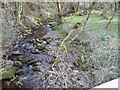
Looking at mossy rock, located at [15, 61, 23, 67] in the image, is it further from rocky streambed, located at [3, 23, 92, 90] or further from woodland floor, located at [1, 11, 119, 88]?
woodland floor, located at [1, 11, 119, 88]

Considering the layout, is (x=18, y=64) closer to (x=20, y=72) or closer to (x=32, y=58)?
(x=20, y=72)

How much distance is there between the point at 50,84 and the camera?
430 centimetres

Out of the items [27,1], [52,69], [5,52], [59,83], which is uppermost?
[27,1]

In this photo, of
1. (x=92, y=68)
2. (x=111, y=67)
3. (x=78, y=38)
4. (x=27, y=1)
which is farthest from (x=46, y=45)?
(x=27, y=1)

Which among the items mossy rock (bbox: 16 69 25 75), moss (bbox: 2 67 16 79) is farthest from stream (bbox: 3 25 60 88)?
moss (bbox: 2 67 16 79)

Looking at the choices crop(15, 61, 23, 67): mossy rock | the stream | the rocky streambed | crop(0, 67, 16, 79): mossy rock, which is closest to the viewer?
the rocky streambed

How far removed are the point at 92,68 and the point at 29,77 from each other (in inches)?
102

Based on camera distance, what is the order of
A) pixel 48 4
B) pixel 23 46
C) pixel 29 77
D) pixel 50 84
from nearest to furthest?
pixel 50 84
pixel 29 77
pixel 23 46
pixel 48 4

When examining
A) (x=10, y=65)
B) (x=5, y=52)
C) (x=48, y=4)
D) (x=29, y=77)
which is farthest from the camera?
(x=48, y=4)

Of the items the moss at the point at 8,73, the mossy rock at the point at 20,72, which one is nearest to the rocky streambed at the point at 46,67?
the mossy rock at the point at 20,72

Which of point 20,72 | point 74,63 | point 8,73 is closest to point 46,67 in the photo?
point 20,72

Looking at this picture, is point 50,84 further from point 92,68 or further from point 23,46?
point 23,46

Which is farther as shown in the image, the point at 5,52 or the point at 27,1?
the point at 27,1

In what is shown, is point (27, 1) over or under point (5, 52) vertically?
over
